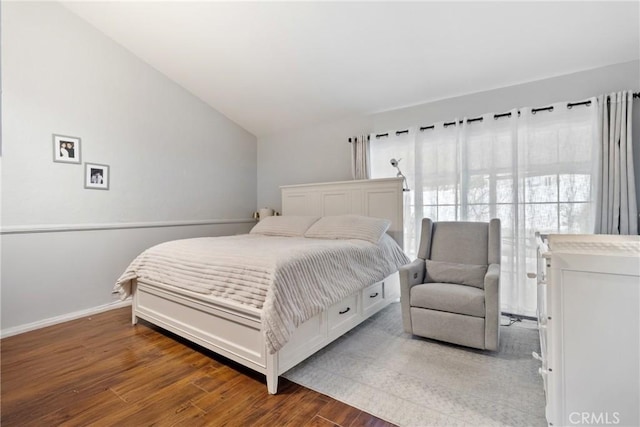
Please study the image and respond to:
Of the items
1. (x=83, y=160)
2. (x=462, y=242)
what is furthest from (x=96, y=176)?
(x=462, y=242)

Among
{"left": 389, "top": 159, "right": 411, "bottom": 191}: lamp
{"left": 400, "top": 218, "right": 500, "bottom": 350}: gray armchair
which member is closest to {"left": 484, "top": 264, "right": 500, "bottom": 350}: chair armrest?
{"left": 400, "top": 218, "right": 500, "bottom": 350}: gray armchair

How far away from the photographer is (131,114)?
11.3 feet

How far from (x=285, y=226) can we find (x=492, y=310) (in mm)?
2307

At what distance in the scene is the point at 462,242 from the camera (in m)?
2.68

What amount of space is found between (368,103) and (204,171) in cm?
243

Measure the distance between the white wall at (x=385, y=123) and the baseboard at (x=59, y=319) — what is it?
2.46 m

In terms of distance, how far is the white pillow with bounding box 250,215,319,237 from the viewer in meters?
3.51

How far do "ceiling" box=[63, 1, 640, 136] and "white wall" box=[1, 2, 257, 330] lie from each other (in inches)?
14.2

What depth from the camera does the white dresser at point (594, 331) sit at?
1.02 m

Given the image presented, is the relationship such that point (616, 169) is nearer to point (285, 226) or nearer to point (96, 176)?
point (285, 226)

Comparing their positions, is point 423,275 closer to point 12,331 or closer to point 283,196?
point 283,196

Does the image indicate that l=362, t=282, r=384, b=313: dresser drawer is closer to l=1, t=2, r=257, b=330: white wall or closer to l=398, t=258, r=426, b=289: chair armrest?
l=398, t=258, r=426, b=289: chair armrest

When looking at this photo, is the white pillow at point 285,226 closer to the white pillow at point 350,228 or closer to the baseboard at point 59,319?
the white pillow at point 350,228

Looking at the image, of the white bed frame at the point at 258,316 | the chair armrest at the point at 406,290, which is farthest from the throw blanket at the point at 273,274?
the chair armrest at the point at 406,290
